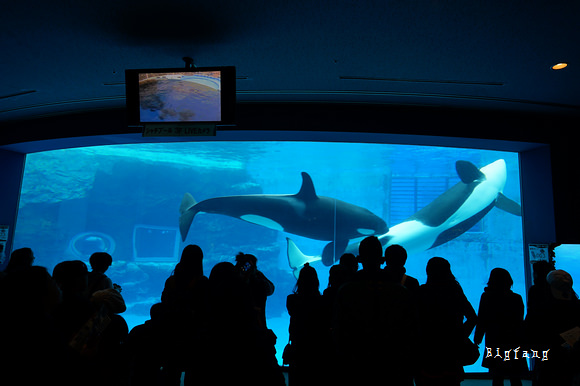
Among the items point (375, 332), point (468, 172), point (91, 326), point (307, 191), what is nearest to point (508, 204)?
point (468, 172)

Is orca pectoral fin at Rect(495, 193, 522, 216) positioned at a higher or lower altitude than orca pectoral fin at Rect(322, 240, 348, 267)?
higher

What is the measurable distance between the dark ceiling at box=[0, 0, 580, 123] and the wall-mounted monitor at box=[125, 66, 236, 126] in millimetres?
471

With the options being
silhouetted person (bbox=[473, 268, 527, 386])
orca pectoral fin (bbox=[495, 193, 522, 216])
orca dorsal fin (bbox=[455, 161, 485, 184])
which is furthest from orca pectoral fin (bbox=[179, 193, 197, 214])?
orca pectoral fin (bbox=[495, 193, 522, 216])

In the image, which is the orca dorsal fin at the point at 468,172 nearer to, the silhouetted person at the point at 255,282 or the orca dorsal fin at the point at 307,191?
the orca dorsal fin at the point at 307,191

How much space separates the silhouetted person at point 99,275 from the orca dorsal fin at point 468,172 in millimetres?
10025

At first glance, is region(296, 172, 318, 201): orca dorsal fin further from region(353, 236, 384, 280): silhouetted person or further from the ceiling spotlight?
region(353, 236, 384, 280): silhouetted person

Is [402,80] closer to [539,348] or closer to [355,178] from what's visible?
[539,348]

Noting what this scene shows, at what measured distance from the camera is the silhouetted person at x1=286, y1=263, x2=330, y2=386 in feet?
10.3

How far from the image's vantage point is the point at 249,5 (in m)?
3.77

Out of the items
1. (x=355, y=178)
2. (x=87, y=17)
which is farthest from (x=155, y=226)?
(x=87, y=17)

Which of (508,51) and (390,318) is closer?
(390,318)

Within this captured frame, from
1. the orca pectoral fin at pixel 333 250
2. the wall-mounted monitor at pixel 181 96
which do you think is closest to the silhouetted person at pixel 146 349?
the wall-mounted monitor at pixel 181 96

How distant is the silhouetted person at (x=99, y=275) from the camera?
350cm

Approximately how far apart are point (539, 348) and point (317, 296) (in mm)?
2349
